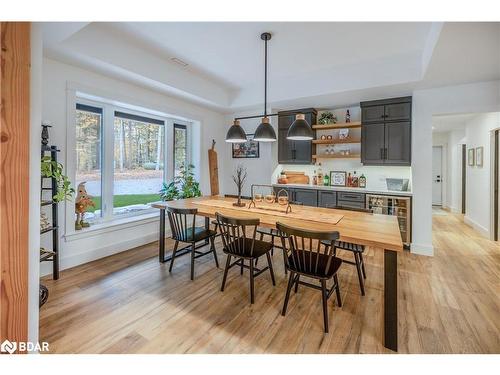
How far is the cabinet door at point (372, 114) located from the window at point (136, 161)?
11.5 feet

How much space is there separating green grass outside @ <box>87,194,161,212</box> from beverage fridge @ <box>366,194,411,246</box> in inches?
146

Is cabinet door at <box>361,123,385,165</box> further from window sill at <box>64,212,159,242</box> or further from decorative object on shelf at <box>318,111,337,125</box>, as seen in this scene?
window sill at <box>64,212,159,242</box>

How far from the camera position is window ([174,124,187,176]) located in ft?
15.7

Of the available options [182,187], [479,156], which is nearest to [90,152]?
[182,187]

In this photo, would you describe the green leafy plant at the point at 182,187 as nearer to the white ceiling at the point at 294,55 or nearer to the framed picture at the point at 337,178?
the white ceiling at the point at 294,55

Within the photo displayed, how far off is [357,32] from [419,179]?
228cm

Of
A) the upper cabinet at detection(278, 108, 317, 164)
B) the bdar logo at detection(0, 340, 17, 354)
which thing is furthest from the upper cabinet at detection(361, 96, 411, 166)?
the bdar logo at detection(0, 340, 17, 354)

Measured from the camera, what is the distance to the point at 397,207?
3.89 metres

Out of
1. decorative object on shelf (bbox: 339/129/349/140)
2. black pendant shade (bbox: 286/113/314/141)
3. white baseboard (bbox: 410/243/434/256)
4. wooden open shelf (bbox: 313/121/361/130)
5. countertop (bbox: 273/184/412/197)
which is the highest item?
wooden open shelf (bbox: 313/121/361/130)

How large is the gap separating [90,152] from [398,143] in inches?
179

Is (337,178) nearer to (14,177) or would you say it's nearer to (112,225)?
(112,225)

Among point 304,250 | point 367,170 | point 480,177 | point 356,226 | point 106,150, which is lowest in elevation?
point 304,250

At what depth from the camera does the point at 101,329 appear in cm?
193
